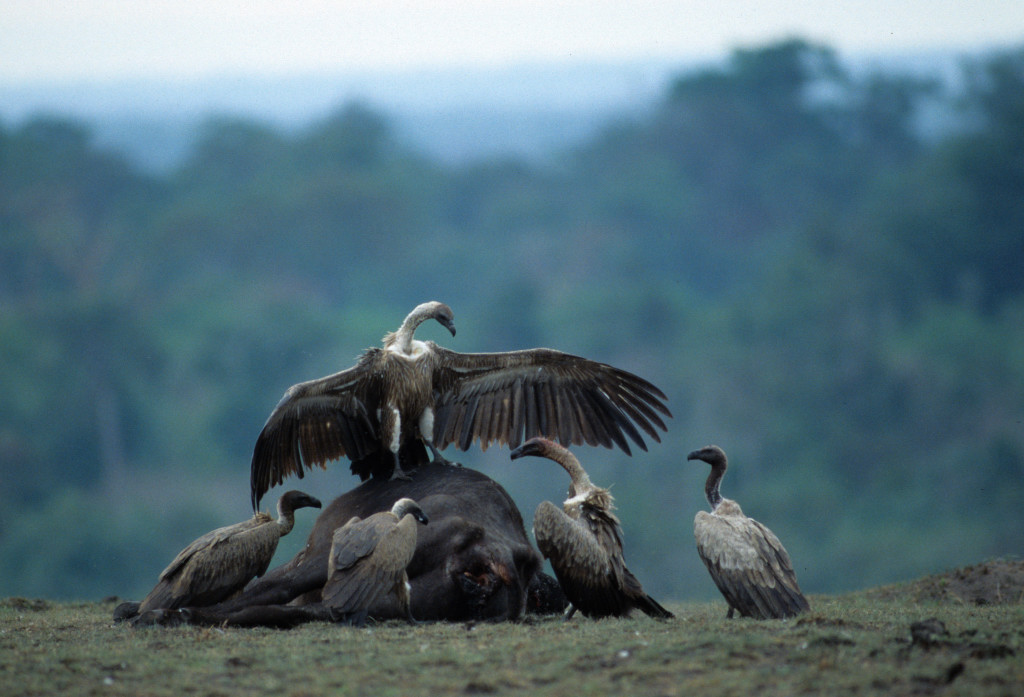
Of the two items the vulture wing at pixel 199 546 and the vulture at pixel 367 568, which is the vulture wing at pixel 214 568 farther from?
the vulture at pixel 367 568

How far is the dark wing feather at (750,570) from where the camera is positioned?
858 cm

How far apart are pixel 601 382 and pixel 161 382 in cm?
4584

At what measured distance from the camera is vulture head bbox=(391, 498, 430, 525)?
9.12 meters

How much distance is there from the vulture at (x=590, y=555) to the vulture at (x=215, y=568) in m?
1.72

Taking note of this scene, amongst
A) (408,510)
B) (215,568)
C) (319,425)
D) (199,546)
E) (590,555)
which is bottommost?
(590,555)

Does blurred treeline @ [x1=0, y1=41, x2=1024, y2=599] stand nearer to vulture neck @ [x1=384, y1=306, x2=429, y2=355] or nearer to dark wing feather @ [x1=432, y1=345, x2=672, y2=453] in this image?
dark wing feather @ [x1=432, y1=345, x2=672, y2=453]

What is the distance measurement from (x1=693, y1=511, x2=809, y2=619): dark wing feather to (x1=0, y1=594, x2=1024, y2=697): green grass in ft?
1.15

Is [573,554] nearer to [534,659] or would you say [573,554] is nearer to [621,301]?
[534,659]

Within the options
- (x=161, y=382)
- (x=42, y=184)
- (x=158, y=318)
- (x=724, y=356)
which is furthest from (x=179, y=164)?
(x=724, y=356)

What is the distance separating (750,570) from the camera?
28.4 ft

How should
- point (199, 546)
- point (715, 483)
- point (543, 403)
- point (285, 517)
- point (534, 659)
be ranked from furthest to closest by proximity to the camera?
point (543, 403)
point (715, 483)
point (285, 517)
point (199, 546)
point (534, 659)

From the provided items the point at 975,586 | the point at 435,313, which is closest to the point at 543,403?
the point at 435,313

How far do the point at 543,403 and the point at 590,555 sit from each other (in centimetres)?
252

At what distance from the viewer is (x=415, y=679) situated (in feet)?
21.7
